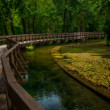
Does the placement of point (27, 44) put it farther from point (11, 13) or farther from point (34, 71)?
point (34, 71)

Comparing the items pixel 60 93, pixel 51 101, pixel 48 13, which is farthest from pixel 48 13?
pixel 51 101

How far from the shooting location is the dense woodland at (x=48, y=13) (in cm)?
2559

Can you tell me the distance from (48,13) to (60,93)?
3162 cm

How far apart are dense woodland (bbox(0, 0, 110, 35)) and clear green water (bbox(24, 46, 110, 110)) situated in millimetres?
13868

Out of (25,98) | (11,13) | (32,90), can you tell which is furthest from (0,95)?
(11,13)

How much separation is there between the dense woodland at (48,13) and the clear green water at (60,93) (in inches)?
546

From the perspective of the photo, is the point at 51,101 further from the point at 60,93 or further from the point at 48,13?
the point at 48,13

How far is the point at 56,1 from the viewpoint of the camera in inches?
1471

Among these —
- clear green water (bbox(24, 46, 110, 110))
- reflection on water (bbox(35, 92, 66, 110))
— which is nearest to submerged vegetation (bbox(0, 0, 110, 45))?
clear green water (bbox(24, 46, 110, 110))

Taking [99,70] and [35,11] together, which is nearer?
[99,70]

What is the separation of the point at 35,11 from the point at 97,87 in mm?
30762

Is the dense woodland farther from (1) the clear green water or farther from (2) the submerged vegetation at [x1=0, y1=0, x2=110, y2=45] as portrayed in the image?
(1) the clear green water

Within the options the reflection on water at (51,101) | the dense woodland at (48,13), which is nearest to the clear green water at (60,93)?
the reflection on water at (51,101)

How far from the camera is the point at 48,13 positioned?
37.8m
